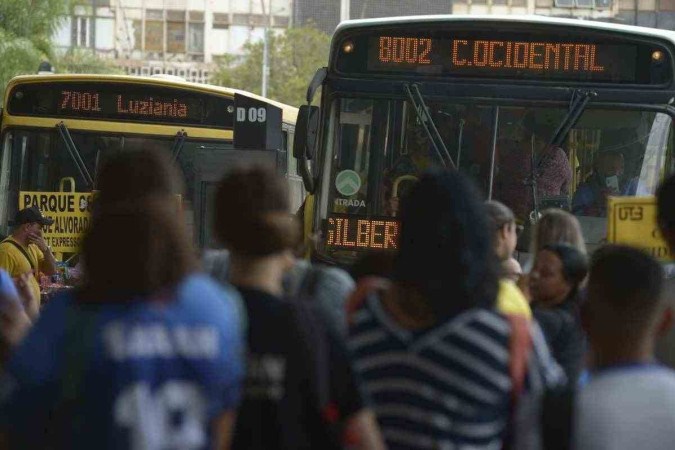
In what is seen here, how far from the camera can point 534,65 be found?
1021 cm

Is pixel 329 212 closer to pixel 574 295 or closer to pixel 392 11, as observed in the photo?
pixel 574 295

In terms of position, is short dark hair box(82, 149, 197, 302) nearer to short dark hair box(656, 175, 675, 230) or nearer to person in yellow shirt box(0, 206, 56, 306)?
short dark hair box(656, 175, 675, 230)

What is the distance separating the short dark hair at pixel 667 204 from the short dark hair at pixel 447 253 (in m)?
0.95

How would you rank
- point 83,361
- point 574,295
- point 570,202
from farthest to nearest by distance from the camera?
point 570,202 < point 574,295 < point 83,361

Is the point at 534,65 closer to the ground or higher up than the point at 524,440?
higher up

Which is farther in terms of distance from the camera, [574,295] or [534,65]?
[534,65]

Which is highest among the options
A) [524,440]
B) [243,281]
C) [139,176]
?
[139,176]

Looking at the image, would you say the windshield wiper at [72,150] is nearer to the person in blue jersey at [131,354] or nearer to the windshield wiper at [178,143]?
the windshield wiper at [178,143]

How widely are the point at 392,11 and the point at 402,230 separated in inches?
2974

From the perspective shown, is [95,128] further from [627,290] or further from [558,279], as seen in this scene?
[627,290]

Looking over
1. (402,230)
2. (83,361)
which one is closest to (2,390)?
(83,361)

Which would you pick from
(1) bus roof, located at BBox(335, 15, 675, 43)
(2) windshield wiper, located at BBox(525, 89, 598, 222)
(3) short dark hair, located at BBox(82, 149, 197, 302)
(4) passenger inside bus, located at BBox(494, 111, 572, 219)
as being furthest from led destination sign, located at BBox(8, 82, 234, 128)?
(3) short dark hair, located at BBox(82, 149, 197, 302)

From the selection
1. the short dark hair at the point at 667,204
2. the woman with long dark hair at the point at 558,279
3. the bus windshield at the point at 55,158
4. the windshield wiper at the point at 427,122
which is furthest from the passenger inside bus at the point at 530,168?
the short dark hair at the point at 667,204

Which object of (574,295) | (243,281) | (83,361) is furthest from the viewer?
(574,295)
